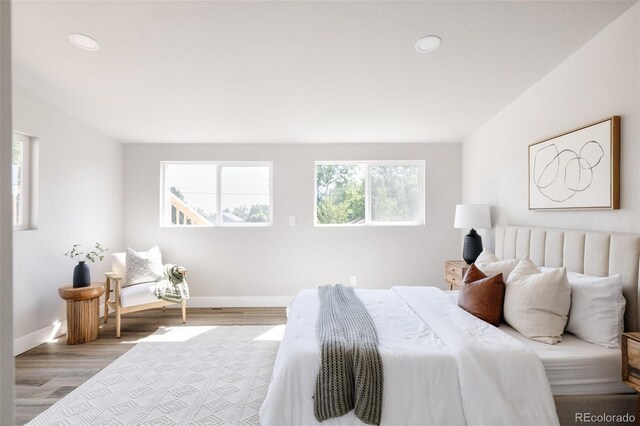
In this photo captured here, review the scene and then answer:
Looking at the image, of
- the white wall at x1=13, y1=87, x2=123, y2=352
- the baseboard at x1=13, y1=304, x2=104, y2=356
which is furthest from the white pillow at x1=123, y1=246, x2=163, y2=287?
the baseboard at x1=13, y1=304, x2=104, y2=356

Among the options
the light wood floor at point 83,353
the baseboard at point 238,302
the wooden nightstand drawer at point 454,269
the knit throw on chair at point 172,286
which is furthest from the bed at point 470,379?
the baseboard at point 238,302

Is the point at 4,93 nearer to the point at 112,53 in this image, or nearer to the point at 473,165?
the point at 112,53

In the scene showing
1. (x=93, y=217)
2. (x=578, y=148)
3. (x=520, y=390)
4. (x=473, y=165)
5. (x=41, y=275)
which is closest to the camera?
(x=520, y=390)

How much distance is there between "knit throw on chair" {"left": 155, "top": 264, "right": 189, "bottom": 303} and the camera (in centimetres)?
363

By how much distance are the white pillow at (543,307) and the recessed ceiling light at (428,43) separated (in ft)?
5.79

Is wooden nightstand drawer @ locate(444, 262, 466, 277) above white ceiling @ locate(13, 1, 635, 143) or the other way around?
the other way around

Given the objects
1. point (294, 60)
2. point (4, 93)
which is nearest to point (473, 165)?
point (294, 60)

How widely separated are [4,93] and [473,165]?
446cm

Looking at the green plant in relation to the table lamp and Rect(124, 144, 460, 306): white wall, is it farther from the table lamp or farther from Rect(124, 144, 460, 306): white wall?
the table lamp

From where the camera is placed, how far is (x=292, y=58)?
2451 millimetres

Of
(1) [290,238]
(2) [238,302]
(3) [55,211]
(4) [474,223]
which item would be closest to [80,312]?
(3) [55,211]

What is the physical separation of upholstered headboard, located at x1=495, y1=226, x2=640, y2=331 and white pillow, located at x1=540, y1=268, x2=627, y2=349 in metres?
0.10

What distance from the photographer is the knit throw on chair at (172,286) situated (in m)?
3.63

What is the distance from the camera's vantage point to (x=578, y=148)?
90.8 inches
